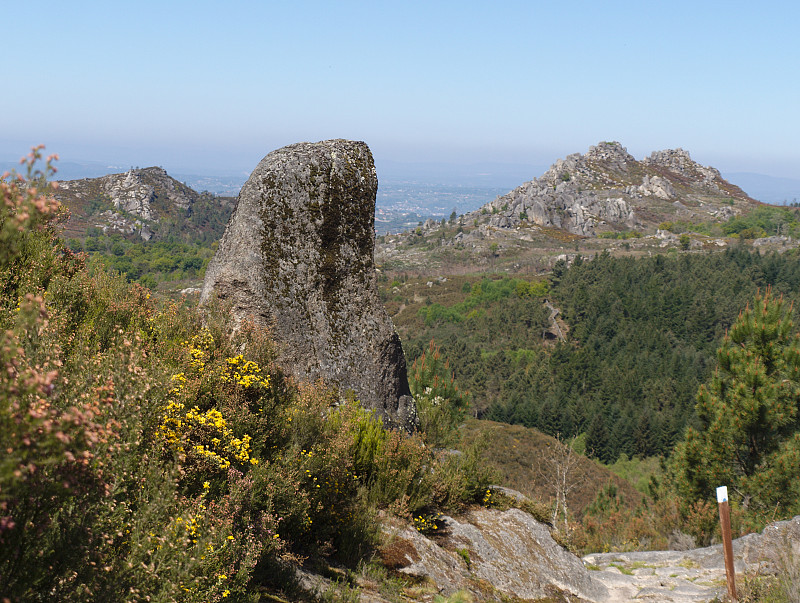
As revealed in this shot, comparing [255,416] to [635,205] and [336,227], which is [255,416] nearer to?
[336,227]

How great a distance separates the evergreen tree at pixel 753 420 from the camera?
45.3 feet

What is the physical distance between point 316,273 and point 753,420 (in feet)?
40.3

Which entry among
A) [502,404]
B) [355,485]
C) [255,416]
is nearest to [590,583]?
[355,485]

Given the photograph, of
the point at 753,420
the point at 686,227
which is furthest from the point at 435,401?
the point at 686,227

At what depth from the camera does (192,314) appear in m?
6.21

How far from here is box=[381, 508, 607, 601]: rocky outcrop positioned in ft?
19.7

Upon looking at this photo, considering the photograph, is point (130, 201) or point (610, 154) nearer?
point (130, 201)

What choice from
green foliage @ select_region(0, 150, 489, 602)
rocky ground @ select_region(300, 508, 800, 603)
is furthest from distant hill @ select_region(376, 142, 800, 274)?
green foliage @ select_region(0, 150, 489, 602)

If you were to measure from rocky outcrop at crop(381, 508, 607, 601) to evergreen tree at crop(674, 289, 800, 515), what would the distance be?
846 centimetres

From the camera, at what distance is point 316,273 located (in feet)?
27.6

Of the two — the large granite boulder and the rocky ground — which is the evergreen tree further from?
the large granite boulder

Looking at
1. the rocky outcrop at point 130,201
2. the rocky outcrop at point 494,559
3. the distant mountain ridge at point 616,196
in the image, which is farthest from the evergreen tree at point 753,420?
the rocky outcrop at point 130,201

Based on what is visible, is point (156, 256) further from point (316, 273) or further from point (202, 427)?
point (202, 427)

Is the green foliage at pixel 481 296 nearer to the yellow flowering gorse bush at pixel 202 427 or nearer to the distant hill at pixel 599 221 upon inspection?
the distant hill at pixel 599 221
